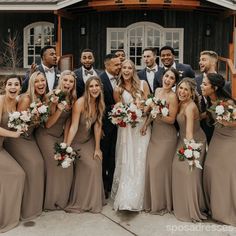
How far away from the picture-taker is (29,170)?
5328 mm

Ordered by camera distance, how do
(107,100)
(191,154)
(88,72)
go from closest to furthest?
(191,154), (107,100), (88,72)

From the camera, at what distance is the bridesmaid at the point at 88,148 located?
553 cm

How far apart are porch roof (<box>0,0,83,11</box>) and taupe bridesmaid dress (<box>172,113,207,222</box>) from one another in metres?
10.8

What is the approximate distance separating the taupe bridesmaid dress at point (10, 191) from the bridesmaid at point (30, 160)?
0.21m

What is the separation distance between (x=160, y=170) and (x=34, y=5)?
11.6 meters

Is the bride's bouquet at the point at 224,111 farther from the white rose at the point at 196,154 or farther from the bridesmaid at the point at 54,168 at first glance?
the bridesmaid at the point at 54,168

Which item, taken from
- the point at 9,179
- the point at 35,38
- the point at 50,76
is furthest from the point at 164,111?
the point at 35,38

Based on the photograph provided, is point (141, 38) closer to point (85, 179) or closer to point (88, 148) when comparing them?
point (88, 148)

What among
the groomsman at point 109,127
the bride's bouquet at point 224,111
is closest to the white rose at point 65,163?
the groomsman at point 109,127

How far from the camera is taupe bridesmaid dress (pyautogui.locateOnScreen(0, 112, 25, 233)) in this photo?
16.5ft

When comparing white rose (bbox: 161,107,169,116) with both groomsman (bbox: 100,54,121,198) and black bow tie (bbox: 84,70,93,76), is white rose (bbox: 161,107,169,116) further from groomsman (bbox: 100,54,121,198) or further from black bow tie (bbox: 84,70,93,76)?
black bow tie (bbox: 84,70,93,76)

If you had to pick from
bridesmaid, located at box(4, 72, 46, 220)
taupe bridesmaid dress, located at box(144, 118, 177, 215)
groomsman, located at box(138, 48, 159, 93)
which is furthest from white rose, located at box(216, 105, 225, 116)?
bridesmaid, located at box(4, 72, 46, 220)

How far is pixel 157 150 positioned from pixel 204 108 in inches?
43.5

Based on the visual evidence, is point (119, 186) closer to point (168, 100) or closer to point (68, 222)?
point (68, 222)
